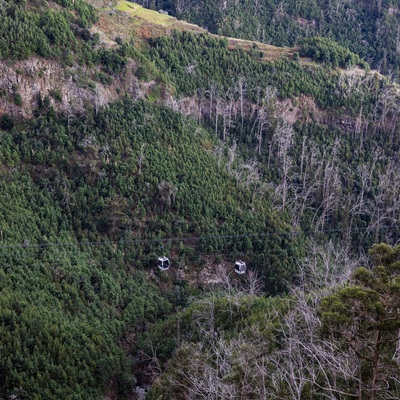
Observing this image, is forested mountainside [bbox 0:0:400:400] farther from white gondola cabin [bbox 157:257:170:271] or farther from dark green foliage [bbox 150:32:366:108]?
white gondola cabin [bbox 157:257:170:271]

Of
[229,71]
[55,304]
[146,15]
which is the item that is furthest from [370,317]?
[146,15]

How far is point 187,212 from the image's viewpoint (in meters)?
57.2

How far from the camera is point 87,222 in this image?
5331 centimetres

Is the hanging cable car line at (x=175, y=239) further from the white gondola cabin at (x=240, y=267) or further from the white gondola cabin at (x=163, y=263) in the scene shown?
the white gondola cabin at (x=240, y=267)

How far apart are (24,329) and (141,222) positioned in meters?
20.3

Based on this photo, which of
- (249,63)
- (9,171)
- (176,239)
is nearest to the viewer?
(9,171)

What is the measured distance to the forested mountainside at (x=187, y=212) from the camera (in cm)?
3084

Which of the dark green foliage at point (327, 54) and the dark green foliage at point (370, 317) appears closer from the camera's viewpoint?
the dark green foliage at point (370, 317)

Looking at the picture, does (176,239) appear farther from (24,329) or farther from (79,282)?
(24,329)

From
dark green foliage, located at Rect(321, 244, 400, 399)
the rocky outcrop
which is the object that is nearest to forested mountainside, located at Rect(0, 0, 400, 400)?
dark green foliage, located at Rect(321, 244, 400, 399)

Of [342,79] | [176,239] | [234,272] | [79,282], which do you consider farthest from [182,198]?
[342,79]

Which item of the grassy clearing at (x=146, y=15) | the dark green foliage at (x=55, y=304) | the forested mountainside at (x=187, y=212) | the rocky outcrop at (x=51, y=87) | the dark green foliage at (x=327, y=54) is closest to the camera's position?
the forested mountainside at (x=187, y=212)

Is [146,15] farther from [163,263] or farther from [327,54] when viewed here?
[163,263]

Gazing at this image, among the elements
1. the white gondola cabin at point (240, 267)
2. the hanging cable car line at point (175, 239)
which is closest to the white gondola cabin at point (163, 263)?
the hanging cable car line at point (175, 239)
